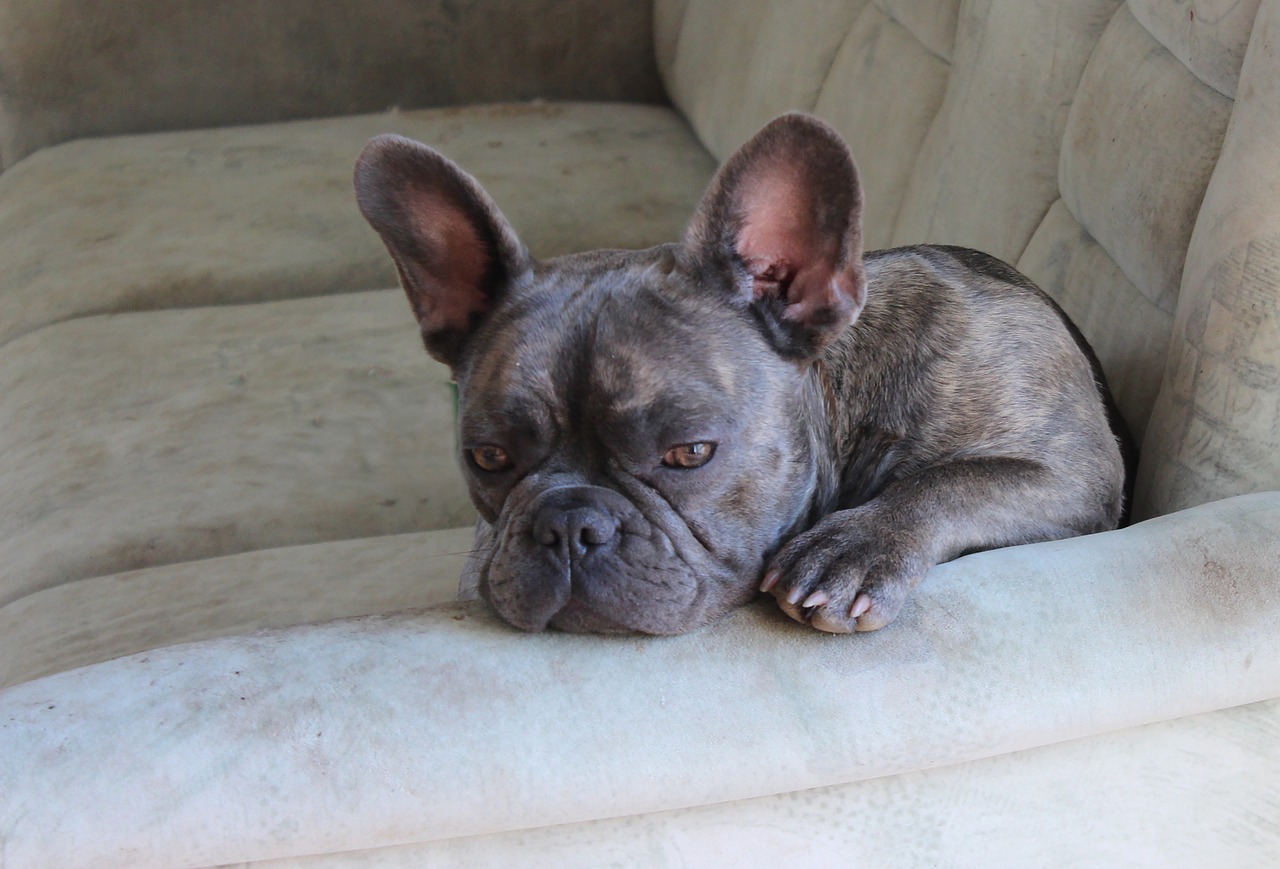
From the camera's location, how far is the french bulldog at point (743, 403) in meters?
1.39

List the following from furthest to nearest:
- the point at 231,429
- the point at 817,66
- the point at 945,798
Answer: the point at 817,66
the point at 231,429
the point at 945,798

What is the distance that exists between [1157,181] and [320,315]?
2021 mm

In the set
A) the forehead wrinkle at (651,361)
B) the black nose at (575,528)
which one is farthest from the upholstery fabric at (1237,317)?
the black nose at (575,528)

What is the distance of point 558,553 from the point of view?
4.54ft

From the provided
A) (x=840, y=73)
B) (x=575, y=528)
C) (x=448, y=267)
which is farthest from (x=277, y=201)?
(x=575, y=528)

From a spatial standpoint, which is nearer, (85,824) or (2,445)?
(85,824)

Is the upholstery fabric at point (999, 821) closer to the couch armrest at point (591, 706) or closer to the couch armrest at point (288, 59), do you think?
the couch armrest at point (591, 706)

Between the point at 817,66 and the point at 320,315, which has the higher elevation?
the point at 817,66

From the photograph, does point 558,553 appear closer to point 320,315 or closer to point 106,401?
point 106,401

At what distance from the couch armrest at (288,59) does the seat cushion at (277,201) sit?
0.36ft

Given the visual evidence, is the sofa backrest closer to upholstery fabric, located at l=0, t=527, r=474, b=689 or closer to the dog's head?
the dog's head

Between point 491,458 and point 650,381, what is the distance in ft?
0.77

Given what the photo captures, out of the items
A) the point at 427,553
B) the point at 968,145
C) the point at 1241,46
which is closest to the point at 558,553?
the point at 427,553

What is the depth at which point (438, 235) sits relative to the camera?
5.30 feet
